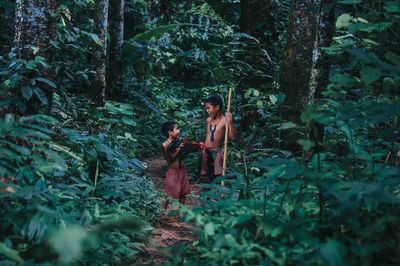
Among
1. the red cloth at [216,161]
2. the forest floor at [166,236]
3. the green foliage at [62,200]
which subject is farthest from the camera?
the red cloth at [216,161]

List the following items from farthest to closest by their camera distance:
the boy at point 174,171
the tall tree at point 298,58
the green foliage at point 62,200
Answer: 1. the tall tree at point 298,58
2. the boy at point 174,171
3. the green foliage at point 62,200

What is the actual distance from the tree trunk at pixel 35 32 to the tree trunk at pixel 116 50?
597 cm

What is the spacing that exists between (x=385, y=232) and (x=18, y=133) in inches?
102

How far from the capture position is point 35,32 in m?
5.11

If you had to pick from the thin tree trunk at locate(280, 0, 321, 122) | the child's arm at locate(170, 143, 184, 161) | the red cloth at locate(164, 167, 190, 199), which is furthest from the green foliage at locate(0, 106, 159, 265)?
the thin tree trunk at locate(280, 0, 321, 122)

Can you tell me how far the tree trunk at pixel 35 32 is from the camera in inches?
199

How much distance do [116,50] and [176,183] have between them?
5267mm

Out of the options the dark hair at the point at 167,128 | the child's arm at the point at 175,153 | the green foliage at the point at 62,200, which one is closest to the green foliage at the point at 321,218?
the green foliage at the point at 62,200

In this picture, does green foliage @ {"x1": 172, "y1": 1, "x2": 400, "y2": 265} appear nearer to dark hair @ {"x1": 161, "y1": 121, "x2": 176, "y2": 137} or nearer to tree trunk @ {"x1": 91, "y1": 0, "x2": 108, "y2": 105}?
dark hair @ {"x1": 161, "y1": 121, "x2": 176, "y2": 137}

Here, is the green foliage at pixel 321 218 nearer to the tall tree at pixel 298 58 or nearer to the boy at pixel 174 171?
the boy at pixel 174 171

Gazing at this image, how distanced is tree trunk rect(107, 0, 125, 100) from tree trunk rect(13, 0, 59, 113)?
5.97 metres

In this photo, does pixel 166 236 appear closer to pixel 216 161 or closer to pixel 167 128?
pixel 216 161

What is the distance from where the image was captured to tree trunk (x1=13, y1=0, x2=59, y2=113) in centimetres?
504

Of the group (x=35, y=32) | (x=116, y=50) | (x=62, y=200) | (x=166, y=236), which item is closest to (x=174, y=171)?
(x=166, y=236)
